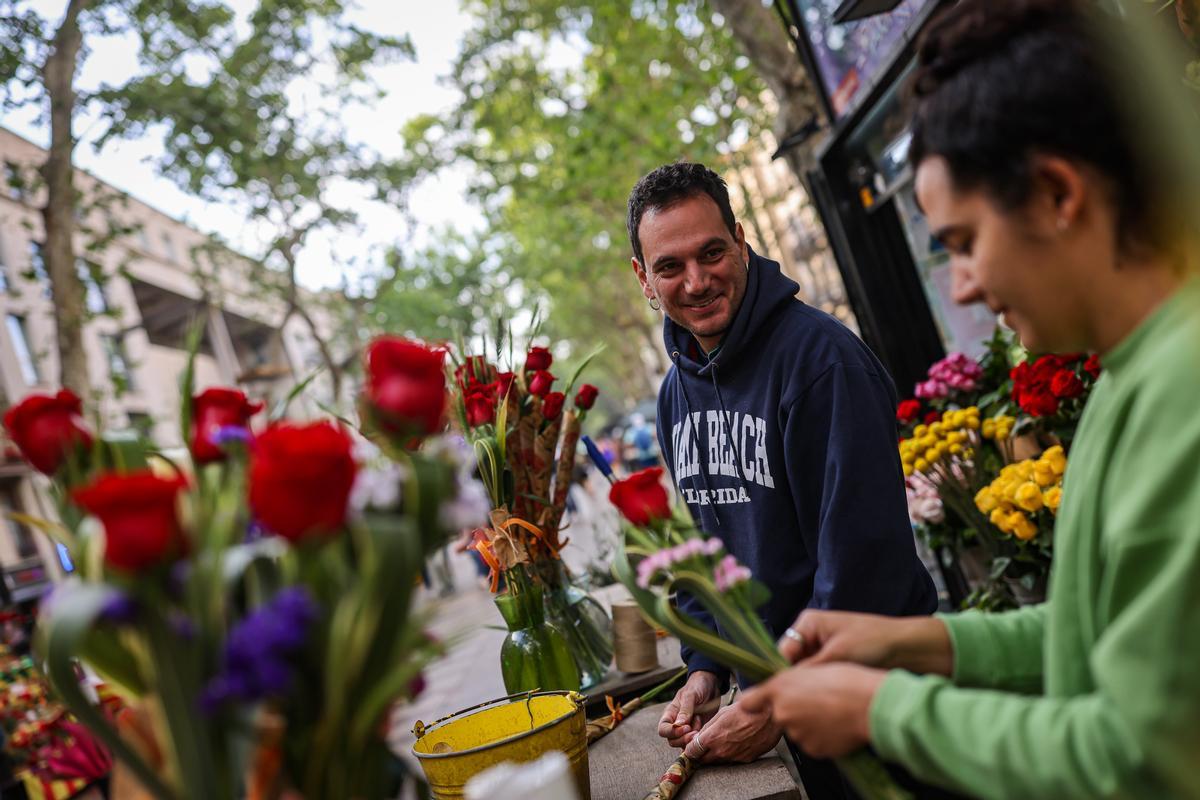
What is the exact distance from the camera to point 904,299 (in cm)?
603

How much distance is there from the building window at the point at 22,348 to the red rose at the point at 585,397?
22661 mm

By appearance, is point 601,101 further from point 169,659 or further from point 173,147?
point 169,659

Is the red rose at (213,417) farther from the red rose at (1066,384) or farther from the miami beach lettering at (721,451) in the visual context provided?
the red rose at (1066,384)

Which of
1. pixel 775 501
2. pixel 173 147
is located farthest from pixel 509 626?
pixel 173 147

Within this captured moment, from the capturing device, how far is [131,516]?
0.76 metres

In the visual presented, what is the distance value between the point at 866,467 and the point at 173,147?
12884 mm

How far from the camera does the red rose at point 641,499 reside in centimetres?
118

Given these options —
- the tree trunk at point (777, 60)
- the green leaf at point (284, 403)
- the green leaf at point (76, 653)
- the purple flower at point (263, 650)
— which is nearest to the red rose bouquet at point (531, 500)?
the green leaf at point (284, 403)

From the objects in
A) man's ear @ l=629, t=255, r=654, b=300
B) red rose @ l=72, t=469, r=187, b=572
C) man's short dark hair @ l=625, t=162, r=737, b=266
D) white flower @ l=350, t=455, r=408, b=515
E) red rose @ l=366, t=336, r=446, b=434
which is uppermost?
man's short dark hair @ l=625, t=162, r=737, b=266

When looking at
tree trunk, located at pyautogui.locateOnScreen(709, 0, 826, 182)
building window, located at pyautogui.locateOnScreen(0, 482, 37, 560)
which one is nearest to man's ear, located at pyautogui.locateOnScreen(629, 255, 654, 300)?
tree trunk, located at pyautogui.locateOnScreen(709, 0, 826, 182)

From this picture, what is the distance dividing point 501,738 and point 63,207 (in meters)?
7.83

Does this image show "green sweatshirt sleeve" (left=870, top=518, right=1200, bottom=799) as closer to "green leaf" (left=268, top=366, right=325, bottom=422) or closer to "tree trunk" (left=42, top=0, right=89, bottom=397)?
"green leaf" (left=268, top=366, right=325, bottom=422)

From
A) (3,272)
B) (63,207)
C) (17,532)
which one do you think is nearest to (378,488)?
(63,207)

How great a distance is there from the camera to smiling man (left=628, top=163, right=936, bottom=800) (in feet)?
6.19
